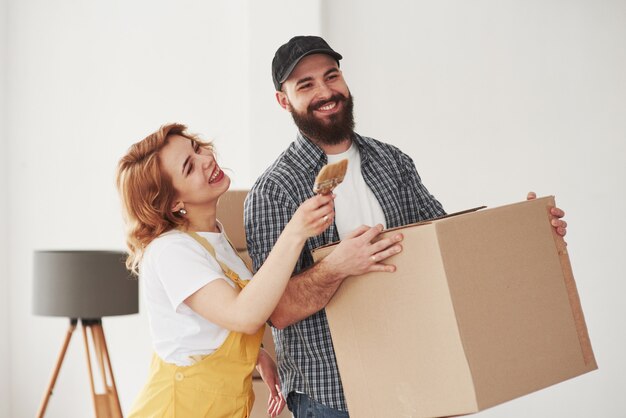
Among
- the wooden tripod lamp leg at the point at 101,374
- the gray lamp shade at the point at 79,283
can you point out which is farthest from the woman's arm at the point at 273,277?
the wooden tripod lamp leg at the point at 101,374

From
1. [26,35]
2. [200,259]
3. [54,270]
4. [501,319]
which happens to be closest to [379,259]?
[501,319]

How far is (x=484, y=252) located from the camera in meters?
1.15

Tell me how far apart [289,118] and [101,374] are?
4.09 ft

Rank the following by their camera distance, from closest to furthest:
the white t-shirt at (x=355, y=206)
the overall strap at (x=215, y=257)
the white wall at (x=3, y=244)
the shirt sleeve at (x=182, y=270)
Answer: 1. the shirt sleeve at (x=182, y=270)
2. the overall strap at (x=215, y=257)
3. the white t-shirt at (x=355, y=206)
4. the white wall at (x=3, y=244)

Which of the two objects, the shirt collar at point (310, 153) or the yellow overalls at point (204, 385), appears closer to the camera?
the yellow overalls at point (204, 385)

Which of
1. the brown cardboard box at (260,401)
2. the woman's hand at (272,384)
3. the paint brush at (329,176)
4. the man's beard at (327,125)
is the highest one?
the man's beard at (327,125)

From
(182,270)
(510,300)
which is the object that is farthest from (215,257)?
(510,300)

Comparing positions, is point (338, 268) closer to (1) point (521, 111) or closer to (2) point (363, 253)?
(2) point (363, 253)

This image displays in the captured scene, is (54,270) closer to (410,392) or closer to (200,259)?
(200,259)

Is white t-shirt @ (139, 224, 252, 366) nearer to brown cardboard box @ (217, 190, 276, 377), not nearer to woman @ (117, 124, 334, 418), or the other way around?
woman @ (117, 124, 334, 418)

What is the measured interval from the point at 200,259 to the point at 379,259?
0.34 metres

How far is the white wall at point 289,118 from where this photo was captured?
2682 millimetres

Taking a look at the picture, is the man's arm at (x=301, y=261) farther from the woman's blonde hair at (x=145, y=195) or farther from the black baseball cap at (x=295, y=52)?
the black baseball cap at (x=295, y=52)

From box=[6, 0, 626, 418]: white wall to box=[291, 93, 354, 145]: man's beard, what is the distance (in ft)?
3.92
